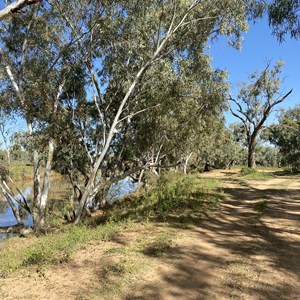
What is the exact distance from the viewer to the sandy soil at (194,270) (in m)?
4.29

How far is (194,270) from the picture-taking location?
4.96 metres

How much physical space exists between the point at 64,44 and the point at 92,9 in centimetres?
180

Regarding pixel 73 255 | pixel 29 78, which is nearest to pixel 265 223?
pixel 73 255

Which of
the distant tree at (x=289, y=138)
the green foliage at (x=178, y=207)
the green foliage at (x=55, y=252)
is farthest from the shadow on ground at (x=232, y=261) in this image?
the distant tree at (x=289, y=138)

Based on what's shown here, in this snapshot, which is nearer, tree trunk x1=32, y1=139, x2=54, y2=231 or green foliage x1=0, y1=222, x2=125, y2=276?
green foliage x1=0, y1=222, x2=125, y2=276

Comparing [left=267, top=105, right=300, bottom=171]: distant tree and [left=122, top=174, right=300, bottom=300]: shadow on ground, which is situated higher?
[left=267, top=105, right=300, bottom=171]: distant tree

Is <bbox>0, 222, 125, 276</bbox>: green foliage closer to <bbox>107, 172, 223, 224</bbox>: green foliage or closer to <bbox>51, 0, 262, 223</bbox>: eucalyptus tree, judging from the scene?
<bbox>107, 172, 223, 224</bbox>: green foliage

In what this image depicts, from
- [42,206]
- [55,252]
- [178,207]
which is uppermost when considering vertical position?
[178,207]

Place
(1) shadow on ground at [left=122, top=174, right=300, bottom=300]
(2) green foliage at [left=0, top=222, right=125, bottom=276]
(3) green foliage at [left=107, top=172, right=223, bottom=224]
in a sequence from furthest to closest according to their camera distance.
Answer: (3) green foliage at [left=107, top=172, right=223, bottom=224], (2) green foliage at [left=0, top=222, right=125, bottom=276], (1) shadow on ground at [left=122, top=174, right=300, bottom=300]

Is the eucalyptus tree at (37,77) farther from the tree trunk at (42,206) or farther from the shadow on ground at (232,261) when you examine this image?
the shadow on ground at (232,261)

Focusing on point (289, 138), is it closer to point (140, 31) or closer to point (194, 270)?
point (140, 31)

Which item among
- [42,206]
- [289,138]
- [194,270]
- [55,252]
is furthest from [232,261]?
[289,138]

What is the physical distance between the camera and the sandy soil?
4.29 meters

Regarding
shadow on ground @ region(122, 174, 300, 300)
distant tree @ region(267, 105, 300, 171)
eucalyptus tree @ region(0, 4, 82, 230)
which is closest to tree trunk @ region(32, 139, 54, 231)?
eucalyptus tree @ region(0, 4, 82, 230)
